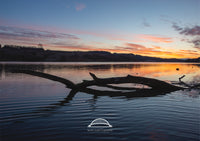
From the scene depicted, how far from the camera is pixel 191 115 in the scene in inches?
344

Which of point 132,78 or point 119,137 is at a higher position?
point 132,78

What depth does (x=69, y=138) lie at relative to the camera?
19.0 ft

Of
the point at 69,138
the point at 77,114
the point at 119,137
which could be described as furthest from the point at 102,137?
the point at 77,114

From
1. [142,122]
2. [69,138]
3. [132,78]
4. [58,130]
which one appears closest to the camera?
[69,138]

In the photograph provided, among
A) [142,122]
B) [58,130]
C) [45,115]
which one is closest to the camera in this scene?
[58,130]

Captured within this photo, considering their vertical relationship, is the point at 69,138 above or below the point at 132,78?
below

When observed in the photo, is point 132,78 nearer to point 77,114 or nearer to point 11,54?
point 77,114

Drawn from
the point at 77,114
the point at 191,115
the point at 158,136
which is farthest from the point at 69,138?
the point at 191,115

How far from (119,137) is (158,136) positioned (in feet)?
4.90

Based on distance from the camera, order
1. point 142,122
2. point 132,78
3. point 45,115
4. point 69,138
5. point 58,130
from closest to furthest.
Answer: point 69,138, point 58,130, point 142,122, point 45,115, point 132,78

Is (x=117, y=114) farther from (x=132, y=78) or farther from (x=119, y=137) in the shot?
(x=132, y=78)

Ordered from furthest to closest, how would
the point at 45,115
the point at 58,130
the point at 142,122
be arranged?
the point at 45,115 < the point at 142,122 < the point at 58,130

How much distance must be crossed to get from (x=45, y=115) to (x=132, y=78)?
10.0 m

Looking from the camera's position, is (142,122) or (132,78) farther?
(132,78)
